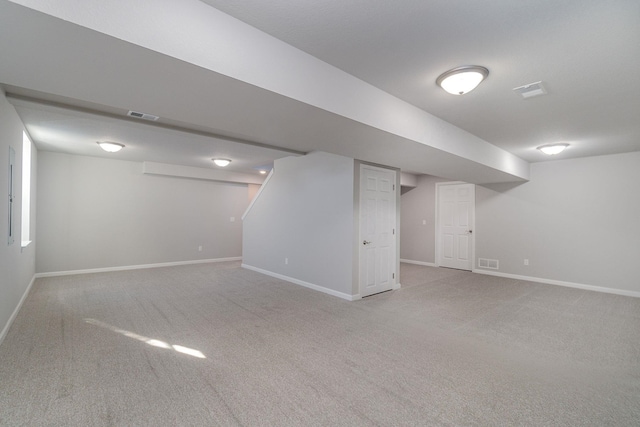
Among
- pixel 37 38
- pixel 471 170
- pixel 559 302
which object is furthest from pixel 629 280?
pixel 37 38

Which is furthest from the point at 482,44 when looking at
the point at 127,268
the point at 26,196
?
the point at 127,268

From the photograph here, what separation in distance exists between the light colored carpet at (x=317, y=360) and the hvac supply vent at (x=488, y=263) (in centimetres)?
184

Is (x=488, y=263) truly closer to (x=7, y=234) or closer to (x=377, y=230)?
(x=377, y=230)

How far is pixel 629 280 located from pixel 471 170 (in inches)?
132

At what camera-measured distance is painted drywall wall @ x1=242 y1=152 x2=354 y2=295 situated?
187 inches

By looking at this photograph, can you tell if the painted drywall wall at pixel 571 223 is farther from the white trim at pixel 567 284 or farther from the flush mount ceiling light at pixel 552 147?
the flush mount ceiling light at pixel 552 147

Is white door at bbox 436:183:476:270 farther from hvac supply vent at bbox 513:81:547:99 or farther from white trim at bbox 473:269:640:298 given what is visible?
hvac supply vent at bbox 513:81:547:99

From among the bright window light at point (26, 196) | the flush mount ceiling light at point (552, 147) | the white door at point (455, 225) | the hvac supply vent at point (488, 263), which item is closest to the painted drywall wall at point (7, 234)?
the bright window light at point (26, 196)

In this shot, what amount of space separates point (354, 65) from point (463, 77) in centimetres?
87

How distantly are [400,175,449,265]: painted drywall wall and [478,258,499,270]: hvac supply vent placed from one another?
1135mm

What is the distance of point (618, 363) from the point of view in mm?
2668

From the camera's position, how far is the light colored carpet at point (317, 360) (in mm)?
1947

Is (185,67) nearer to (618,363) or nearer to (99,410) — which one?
(99,410)

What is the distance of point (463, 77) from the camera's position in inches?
92.1
